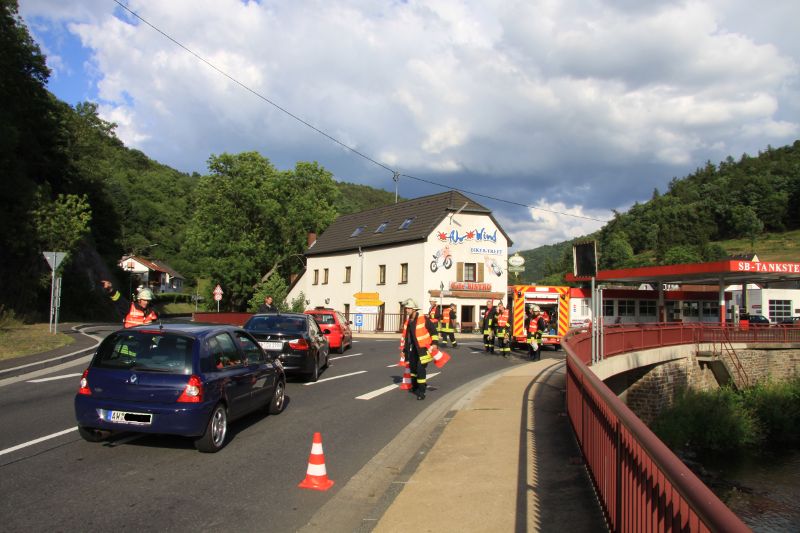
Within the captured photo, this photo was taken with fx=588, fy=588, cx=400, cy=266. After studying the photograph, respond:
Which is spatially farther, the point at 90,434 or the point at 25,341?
the point at 25,341

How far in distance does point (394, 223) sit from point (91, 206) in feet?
82.9

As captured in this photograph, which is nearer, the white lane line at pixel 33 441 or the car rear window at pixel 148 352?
the white lane line at pixel 33 441

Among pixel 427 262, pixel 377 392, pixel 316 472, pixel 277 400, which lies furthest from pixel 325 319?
pixel 427 262

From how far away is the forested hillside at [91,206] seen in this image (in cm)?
2852

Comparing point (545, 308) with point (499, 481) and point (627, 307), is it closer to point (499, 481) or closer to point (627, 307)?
point (499, 481)

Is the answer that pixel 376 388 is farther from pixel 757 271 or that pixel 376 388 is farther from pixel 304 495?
pixel 757 271

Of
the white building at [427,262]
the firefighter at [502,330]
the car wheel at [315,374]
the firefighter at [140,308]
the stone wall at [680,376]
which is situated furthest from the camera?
the white building at [427,262]

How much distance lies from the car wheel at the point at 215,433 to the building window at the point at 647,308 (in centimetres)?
4594

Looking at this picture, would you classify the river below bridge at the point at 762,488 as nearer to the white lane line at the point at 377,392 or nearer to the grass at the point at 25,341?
the white lane line at the point at 377,392

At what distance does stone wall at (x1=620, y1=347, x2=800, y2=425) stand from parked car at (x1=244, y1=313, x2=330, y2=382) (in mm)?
12210

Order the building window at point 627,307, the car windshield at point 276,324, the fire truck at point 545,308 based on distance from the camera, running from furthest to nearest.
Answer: the building window at point 627,307 < the fire truck at point 545,308 < the car windshield at point 276,324

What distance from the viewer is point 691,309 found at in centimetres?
5188

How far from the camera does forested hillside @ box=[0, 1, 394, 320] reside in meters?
28.5

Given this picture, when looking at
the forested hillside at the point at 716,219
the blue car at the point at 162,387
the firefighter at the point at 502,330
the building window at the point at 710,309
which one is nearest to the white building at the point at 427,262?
the firefighter at the point at 502,330
